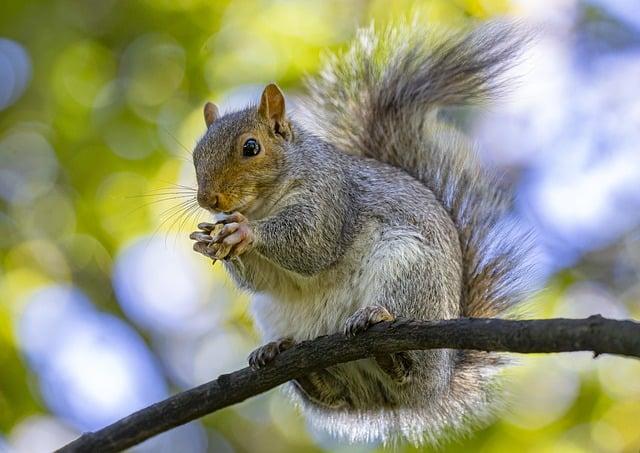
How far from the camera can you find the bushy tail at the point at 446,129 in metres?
4.28

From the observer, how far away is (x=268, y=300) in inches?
167

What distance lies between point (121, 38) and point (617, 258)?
3501 mm

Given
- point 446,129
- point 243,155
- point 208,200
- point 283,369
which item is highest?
point 446,129

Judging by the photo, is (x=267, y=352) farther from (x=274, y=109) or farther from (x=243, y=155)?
(x=274, y=109)

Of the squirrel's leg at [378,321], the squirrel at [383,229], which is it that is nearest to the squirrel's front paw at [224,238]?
the squirrel at [383,229]

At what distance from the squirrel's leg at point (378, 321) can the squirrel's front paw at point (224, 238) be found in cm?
54

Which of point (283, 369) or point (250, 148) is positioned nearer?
point (283, 369)

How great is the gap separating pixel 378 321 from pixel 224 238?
0.69 m

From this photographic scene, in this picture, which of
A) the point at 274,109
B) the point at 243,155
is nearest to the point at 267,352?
the point at 243,155

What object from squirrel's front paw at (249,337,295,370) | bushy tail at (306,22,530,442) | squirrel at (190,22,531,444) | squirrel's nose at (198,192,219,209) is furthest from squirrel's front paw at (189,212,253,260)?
bushy tail at (306,22,530,442)

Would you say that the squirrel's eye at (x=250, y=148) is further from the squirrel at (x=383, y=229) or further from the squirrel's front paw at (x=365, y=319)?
the squirrel's front paw at (x=365, y=319)

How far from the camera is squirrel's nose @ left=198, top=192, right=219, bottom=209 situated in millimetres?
3928

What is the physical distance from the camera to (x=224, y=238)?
3674 millimetres

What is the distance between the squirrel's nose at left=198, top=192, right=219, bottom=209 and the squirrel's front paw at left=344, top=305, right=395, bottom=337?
0.82 meters
